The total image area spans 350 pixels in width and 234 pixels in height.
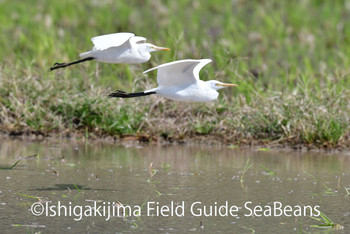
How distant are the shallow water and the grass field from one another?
50 centimetres

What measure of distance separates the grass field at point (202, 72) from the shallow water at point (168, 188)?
50 centimetres

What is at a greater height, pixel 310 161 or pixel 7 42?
pixel 7 42

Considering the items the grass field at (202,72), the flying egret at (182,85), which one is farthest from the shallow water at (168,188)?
the flying egret at (182,85)

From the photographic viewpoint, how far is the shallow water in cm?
511

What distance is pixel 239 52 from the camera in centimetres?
1234

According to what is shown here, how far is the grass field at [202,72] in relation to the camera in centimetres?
899

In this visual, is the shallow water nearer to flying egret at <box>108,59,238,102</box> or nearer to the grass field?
the grass field

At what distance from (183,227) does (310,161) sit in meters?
3.25

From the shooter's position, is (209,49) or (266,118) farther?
(209,49)

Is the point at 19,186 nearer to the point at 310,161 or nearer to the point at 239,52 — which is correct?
the point at 310,161

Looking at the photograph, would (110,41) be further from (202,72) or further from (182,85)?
(202,72)

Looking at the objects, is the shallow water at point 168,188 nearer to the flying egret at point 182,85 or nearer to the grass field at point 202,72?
the grass field at point 202,72

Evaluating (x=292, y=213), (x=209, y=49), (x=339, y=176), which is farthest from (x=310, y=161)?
(x=209, y=49)

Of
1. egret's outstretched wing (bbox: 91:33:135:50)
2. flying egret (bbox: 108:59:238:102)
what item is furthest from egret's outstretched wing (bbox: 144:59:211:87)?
egret's outstretched wing (bbox: 91:33:135:50)
